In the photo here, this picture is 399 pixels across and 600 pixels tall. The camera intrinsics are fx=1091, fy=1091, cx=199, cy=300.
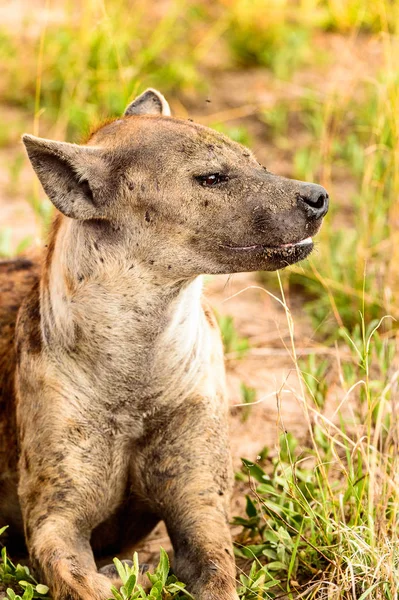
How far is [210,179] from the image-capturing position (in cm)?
352

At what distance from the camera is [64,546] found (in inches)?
137

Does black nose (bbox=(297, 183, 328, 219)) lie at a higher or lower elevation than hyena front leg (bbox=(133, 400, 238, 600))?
higher

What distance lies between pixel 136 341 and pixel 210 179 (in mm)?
582

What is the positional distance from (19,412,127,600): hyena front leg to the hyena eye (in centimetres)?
90

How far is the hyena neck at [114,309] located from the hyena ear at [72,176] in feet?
0.35

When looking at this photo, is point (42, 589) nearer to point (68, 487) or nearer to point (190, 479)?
point (68, 487)

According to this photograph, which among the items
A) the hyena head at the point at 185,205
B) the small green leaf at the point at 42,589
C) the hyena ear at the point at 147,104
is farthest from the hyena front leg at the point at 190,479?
the hyena ear at the point at 147,104

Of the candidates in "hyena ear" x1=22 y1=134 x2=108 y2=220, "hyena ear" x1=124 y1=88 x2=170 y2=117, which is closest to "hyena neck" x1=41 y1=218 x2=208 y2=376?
"hyena ear" x1=22 y1=134 x2=108 y2=220

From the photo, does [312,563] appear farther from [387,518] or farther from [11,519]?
[11,519]

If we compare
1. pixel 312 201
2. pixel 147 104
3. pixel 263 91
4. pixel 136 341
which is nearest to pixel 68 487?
pixel 136 341

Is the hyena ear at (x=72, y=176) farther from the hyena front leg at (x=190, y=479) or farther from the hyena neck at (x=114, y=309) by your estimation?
the hyena front leg at (x=190, y=479)

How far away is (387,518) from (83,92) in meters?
4.10

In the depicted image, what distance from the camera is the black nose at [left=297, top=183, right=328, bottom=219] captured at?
3.46 meters

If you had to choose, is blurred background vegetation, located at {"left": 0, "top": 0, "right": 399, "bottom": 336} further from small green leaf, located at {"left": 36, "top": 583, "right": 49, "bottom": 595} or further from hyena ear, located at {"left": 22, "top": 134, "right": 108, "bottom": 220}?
small green leaf, located at {"left": 36, "top": 583, "right": 49, "bottom": 595}
